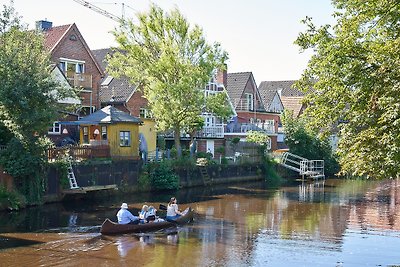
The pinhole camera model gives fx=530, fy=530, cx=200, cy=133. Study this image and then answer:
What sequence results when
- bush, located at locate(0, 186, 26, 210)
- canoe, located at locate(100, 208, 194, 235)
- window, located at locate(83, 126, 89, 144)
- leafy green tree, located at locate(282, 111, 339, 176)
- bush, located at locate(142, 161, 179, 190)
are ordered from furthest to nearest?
leafy green tree, located at locate(282, 111, 339, 176) < bush, located at locate(142, 161, 179, 190) < window, located at locate(83, 126, 89, 144) < bush, located at locate(0, 186, 26, 210) < canoe, located at locate(100, 208, 194, 235)

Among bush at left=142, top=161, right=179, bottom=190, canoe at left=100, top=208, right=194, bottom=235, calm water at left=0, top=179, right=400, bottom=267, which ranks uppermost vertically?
bush at left=142, top=161, right=179, bottom=190

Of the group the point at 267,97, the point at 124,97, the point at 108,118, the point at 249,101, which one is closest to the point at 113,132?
the point at 108,118

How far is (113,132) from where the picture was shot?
127 ft

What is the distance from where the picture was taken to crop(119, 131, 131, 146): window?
3909 centimetres

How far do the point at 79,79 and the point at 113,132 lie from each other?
944cm

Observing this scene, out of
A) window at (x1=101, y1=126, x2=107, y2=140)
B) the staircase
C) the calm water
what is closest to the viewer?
the calm water

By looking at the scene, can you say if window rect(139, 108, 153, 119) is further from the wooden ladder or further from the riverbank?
the riverbank

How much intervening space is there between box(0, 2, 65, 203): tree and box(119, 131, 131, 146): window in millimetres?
8082

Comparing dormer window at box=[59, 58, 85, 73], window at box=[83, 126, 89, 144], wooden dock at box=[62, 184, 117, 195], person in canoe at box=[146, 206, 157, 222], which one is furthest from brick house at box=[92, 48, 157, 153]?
person in canoe at box=[146, 206, 157, 222]

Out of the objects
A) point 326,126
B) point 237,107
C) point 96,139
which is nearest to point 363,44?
point 326,126

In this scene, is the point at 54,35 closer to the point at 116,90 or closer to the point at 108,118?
the point at 116,90

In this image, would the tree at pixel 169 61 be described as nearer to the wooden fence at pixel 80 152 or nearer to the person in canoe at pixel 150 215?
the wooden fence at pixel 80 152

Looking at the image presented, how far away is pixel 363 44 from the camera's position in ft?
53.1

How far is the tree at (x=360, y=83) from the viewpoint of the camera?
1438cm
